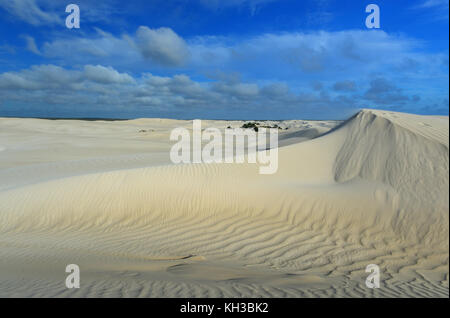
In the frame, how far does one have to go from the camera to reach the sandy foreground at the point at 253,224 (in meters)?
3.92

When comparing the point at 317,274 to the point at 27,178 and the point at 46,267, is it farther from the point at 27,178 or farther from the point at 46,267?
the point at 27,178

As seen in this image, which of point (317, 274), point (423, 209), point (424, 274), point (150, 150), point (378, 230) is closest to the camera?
point (424, 274)

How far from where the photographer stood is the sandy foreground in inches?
154

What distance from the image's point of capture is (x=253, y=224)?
649 centimetres

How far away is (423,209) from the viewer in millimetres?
4691

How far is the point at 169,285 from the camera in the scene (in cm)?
374

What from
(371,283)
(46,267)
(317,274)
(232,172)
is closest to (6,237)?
(46,267)

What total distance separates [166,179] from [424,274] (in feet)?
20.3

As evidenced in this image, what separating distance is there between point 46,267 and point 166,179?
4.21 meters

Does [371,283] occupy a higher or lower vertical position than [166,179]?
lower

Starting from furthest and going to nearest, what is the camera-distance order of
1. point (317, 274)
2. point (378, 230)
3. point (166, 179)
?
point (166, 179)
point (378, 230)
point (317, 274)

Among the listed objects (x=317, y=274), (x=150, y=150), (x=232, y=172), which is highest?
(x=150, y=150)
